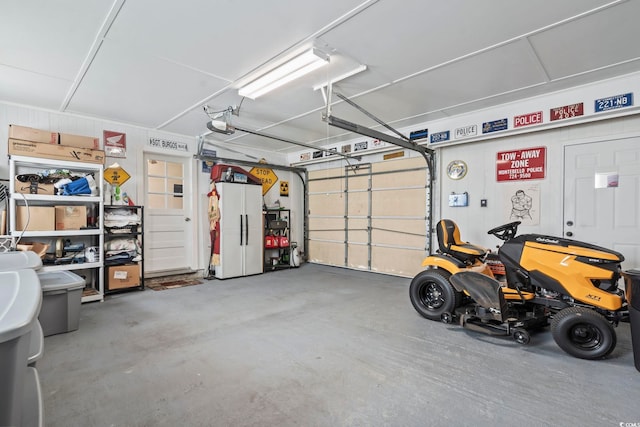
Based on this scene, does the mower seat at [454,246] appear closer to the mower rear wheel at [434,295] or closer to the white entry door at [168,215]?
the mower rear wheel at [434,295]

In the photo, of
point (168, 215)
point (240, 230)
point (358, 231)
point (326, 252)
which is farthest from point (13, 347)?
point (326, 252)

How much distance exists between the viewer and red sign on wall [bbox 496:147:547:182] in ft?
13.8

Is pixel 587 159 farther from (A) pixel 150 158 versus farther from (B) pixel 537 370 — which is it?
(A) pixel 150 158

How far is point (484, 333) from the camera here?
9.84 ft

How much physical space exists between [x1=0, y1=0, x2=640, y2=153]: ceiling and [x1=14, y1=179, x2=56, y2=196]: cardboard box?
1148mm

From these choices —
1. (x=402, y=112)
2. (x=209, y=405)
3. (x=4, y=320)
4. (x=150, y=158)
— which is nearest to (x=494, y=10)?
(x=402, y=112)

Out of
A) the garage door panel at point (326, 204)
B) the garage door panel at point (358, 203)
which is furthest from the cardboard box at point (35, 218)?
the garage door panel at point (358, 203)

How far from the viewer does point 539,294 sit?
2945 mm

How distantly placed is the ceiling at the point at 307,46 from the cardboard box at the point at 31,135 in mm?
466

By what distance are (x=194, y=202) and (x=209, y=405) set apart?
4.60 metres

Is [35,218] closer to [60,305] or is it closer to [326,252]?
[60,305]

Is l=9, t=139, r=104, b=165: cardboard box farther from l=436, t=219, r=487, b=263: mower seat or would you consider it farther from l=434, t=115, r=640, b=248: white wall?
l=434, t=115, r=640, b=248: white wall

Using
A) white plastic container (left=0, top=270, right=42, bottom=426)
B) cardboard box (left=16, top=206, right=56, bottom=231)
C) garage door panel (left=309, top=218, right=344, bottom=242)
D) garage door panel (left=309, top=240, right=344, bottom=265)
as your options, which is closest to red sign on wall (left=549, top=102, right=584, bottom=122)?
garage door panel (left=309, top=218, right=344, bottom=242)

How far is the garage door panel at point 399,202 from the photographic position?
5.59 meters
